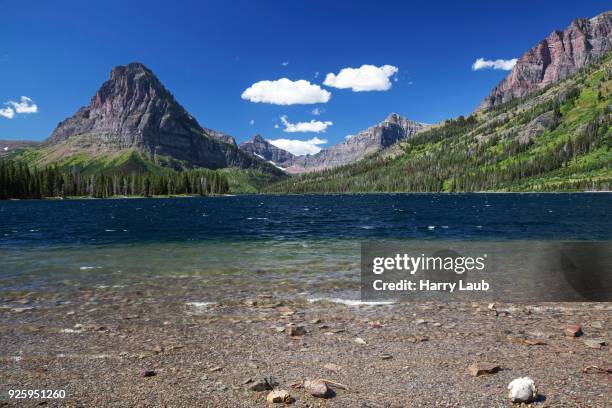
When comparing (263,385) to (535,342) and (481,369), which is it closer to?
(481,369)

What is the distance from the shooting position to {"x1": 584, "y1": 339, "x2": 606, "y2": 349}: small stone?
38.8ft

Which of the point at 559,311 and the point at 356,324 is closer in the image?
the point at 356,324

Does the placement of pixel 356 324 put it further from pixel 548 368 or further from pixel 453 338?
pixel 548 368

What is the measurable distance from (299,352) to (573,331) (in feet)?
30.0

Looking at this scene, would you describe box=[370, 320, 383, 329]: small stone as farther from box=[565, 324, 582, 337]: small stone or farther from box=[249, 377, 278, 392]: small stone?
box=[565, 324, 582, 337]: small stone

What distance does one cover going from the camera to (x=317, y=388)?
8.90 metres

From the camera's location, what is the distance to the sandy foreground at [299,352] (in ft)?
29.2

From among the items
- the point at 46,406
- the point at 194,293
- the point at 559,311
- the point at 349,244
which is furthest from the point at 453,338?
the point at 349,244

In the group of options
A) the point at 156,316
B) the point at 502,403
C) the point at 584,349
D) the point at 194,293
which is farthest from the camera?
the point at 194,293

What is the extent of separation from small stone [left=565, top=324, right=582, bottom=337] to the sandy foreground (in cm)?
19

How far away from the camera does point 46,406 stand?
8.47 meters

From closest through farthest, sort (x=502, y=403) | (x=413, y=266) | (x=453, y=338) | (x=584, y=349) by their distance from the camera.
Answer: (x=502, y=403) → (x=584, y=349) → (x=453, y=338) → (x=413, y=266)

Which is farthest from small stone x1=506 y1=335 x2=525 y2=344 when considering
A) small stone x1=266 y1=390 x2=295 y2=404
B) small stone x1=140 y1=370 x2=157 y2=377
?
small stone x1=140 y1=370 x2=157 y2=377

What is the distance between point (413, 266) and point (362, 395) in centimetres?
2340
